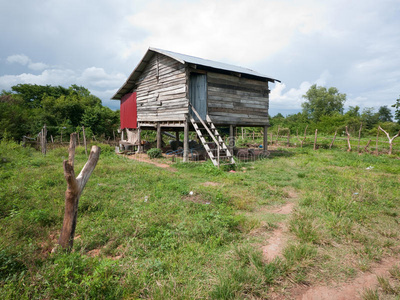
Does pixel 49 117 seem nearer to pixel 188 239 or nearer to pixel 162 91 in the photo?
pixel 162 91

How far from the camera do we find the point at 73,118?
27.7m

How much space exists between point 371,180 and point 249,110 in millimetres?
A: 7859

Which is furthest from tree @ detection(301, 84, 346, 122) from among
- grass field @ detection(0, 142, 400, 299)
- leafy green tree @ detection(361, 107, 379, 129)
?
grass field @ detection(0, 142, 400, 299)

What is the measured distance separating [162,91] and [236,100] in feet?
15.6

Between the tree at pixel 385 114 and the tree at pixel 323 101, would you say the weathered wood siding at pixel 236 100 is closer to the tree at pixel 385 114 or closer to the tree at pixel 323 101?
the tree at pixel 323 101

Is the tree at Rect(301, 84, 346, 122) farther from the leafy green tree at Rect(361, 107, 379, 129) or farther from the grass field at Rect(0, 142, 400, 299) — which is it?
the grass field at Rect(0, 142, 400, 299)

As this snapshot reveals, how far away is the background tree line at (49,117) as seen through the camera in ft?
64.4

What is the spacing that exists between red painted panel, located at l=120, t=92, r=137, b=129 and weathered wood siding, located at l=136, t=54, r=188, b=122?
67 cm

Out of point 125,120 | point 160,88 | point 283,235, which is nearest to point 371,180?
point 283,235

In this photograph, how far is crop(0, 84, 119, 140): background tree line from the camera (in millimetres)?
19633

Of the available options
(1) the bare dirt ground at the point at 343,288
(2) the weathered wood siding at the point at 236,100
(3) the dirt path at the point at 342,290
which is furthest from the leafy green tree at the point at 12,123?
(3) the dirt path at the point at 342,290

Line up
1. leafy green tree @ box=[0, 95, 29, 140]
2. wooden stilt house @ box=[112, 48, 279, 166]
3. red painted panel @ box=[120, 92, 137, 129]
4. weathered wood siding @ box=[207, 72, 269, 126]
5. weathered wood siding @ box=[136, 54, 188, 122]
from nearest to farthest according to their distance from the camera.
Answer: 1. wooden stilt house @ box=[112, 48, 279, 166]
2. weathered wood siding @ box=[136, 54, 188, 122]
3. weathered wood siding @ box=[207, 72, 269, 126]
4. red painted panel @ box=[120, 92, 137, 129]
5. leafy green tree @ box=[0, 95, 29, 140]

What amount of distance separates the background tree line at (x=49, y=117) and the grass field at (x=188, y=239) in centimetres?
1393

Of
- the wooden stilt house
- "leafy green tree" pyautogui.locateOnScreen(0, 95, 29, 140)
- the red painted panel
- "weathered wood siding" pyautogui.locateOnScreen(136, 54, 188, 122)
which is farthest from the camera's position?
"leafy green tree" pyautogui.locateOnScreen(0, 95, 29, 140)
